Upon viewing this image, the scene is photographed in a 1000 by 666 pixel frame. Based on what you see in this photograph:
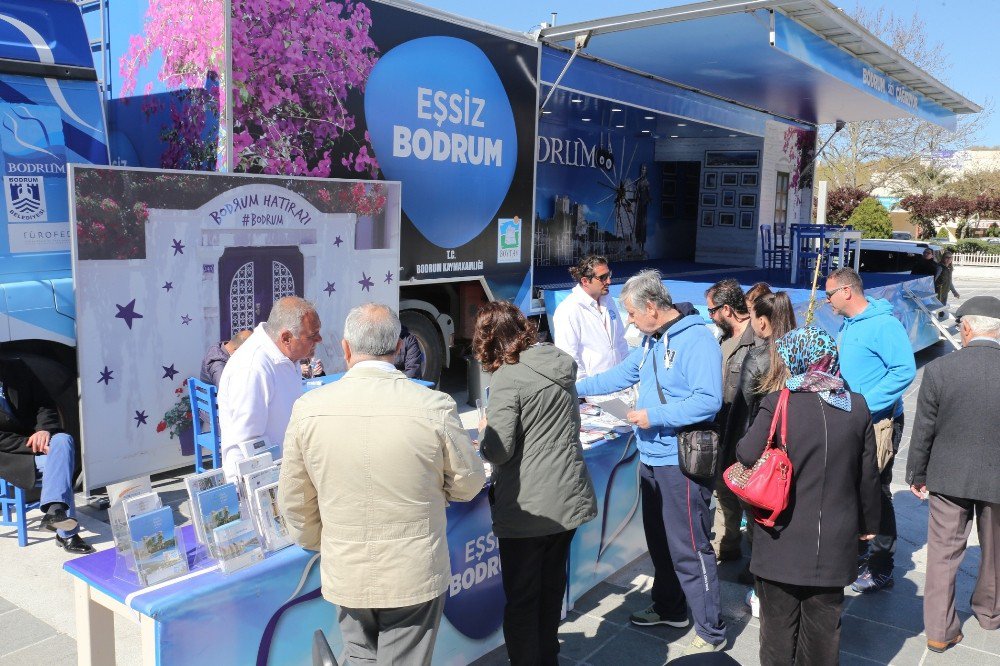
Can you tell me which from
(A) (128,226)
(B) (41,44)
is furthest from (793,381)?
(B) (41,44)

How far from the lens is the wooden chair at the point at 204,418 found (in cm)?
491

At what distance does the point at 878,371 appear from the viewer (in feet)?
13.1

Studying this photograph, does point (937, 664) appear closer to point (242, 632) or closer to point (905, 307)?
point (242, 632)

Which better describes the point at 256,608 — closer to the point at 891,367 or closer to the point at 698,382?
the point at 698,382

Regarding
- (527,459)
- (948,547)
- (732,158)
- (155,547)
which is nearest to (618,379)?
(527,459)

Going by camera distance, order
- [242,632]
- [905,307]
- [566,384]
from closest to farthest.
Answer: [242,632]
[566,384]
[905,307]

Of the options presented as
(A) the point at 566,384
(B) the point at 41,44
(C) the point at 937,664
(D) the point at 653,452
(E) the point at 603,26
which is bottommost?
(C) the point at 937,664

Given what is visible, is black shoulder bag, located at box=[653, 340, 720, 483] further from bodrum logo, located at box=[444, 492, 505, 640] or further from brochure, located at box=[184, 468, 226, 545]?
brochure, located at box=[184, 468, 226, 545]

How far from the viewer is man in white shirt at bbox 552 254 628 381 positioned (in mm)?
5043

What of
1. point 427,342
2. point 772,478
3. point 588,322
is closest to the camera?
point 772,478

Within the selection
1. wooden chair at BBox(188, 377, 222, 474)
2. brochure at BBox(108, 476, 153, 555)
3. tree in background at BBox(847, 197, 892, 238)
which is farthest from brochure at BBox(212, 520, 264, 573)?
tree in background at BBox(847, 197, 892, 238)

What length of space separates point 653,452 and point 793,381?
0.94 m

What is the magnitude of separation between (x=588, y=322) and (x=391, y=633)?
3106mm

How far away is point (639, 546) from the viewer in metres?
4.37
